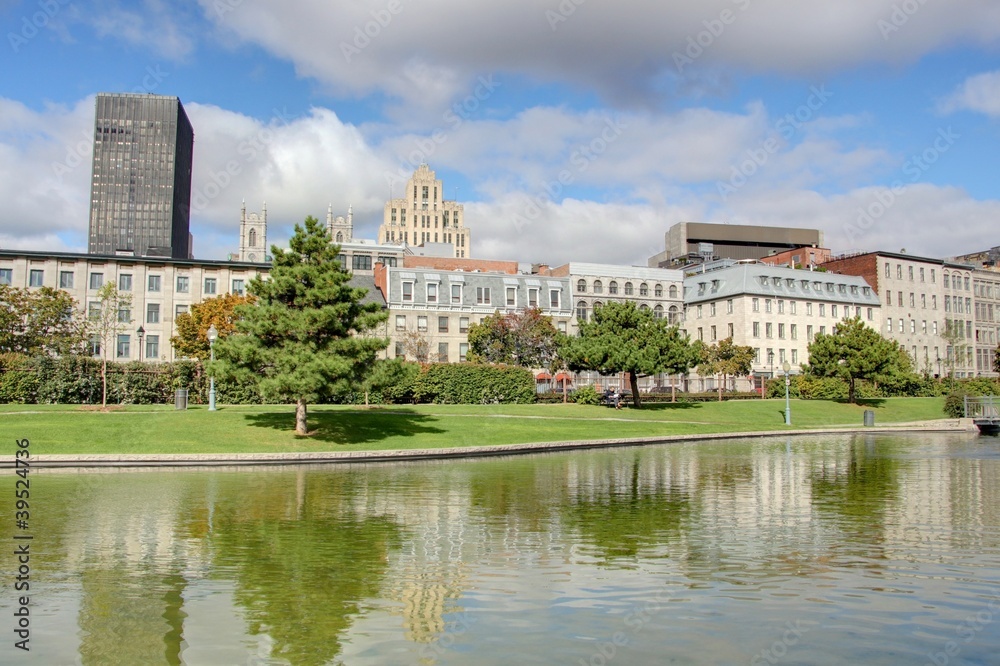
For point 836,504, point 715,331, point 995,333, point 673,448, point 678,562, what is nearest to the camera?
point 678,562

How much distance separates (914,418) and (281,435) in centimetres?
5302

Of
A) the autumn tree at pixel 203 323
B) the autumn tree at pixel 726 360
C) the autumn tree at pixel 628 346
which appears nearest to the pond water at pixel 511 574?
the autumn tree at pixel 628 346

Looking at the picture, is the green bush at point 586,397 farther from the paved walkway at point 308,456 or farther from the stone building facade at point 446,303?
the stone building facade at point 446,303

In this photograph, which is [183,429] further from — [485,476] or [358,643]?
[358,643]

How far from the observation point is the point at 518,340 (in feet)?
256

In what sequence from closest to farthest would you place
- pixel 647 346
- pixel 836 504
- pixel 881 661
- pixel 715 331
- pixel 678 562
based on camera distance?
pixel 881 661 < pixel 678 562 < pixel 836 504 < pixel 647 346 < pixel 715 331

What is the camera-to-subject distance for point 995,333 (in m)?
117

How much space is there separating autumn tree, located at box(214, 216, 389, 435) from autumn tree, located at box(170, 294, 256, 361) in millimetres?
29143

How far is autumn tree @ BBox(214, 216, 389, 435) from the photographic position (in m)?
34.0

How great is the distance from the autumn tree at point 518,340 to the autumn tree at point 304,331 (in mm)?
40823

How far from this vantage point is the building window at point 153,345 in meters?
82.6

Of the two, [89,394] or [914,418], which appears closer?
[89,394]

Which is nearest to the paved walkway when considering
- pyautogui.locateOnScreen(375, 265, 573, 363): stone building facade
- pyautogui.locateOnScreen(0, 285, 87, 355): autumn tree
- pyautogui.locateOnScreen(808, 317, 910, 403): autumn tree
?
pyautogui.locateOnScreen(808, 317, 910, 403): autumn tree

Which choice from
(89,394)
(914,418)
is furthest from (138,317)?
(914,418)
